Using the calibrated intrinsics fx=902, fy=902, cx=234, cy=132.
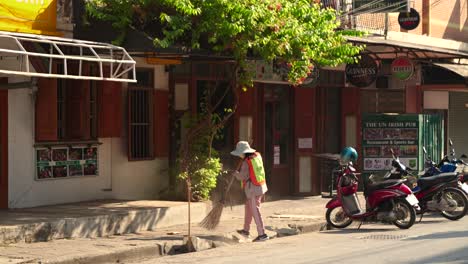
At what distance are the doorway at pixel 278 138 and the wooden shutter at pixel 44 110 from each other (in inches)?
274

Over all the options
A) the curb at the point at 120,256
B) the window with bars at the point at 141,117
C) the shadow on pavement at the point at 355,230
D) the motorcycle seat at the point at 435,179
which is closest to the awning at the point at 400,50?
the motorcycle seat at the point at 435,179

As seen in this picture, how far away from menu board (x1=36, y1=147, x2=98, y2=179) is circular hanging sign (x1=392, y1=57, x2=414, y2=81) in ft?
31.1

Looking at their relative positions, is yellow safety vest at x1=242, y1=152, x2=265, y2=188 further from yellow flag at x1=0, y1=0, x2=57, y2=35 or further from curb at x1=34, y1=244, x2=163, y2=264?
yellow flag at x1=0, y1=0, x2=57, y2=35

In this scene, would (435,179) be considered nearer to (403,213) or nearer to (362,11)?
(403,213)

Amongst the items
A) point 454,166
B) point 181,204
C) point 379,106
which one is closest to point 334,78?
point 379,106

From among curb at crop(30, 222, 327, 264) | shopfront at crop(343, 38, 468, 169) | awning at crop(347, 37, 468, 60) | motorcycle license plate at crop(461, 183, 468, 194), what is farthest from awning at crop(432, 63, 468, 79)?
curb at crop(30, 222, 327, 264)

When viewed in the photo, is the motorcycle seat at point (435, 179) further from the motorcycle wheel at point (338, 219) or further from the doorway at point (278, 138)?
the doorway at point (278, 138)

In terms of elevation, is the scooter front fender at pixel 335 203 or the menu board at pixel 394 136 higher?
the menu board at pixel 394 136

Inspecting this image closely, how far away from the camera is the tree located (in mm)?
15367

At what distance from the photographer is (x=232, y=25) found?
15133mm

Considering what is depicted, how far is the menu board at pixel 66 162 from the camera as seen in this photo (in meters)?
16.2

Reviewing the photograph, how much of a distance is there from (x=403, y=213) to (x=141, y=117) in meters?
5.59

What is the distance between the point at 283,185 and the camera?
22594 millimetres

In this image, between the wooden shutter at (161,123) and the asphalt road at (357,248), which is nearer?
the asphalt road at (357,248)
